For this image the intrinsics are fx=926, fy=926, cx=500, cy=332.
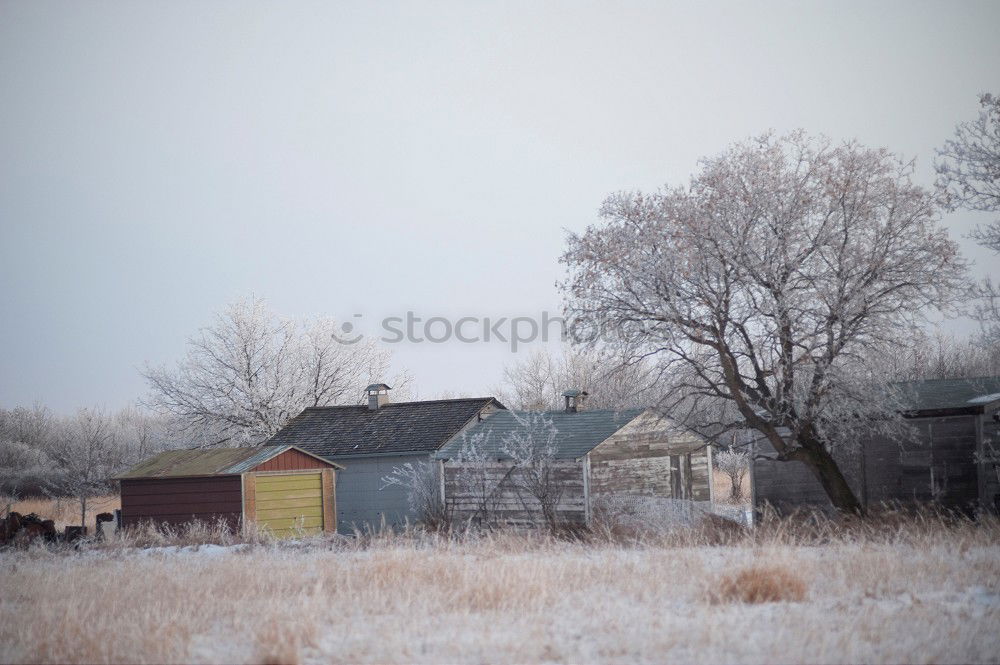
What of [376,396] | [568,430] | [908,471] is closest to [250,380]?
A: [376,396]

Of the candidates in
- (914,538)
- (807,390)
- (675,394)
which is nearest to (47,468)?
(675,394)

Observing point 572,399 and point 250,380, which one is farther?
point 250,380

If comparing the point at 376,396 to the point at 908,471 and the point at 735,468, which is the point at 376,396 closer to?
the point at 908,471

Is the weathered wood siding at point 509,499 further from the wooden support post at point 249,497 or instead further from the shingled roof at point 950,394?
the shingled roof at point 950,394

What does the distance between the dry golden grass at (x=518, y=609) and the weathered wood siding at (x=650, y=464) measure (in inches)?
441

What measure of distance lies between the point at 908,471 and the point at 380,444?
16102 millimetres

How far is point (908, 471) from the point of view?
21688mm

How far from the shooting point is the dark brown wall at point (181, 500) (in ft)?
87.2

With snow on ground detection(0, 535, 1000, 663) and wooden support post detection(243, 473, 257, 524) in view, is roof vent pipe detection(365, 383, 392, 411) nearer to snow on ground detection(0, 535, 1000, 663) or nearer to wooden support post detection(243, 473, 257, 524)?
wooden support post detection(243, 473, 257, 524)

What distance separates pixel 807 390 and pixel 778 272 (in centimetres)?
253

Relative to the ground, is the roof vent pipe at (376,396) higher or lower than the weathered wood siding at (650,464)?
higher

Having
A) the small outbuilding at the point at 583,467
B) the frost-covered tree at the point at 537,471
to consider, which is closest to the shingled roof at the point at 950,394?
the small outbuilding at the point at 583,467

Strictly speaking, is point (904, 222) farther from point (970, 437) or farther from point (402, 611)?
point (402, 611)

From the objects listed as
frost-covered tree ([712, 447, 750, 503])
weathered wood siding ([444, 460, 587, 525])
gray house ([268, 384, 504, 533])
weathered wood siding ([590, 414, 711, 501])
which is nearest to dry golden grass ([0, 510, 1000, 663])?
weathered wood siding ([444, 460, 587, 525])
